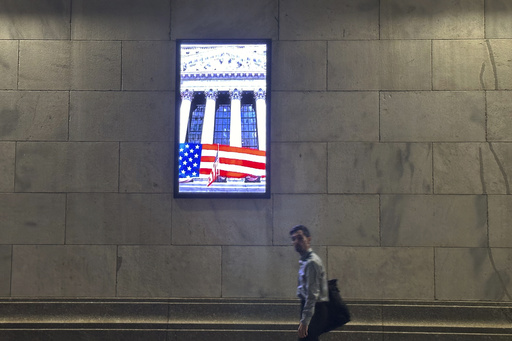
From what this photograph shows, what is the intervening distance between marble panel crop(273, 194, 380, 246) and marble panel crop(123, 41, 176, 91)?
2529 millimetres

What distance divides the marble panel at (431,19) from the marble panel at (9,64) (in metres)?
5.49

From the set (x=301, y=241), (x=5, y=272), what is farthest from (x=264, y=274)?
(x=5, y=272)

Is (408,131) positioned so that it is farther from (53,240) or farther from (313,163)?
(53,240)

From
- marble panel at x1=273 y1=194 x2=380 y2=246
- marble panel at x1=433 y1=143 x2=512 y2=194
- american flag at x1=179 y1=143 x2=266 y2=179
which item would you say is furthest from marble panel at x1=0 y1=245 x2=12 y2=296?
marble panel at x1=433 y1=143 x2=512 y2=194

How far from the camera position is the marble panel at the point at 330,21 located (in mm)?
9109

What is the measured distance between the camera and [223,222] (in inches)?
353

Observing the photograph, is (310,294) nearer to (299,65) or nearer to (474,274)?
(474,274)

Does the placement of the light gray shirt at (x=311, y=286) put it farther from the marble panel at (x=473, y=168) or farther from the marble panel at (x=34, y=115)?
the marble panel at (x=34, y=115)

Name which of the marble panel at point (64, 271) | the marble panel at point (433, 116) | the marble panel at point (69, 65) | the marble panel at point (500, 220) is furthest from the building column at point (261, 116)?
the marble panel at point (500, 220)

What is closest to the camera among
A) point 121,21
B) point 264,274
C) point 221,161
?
point 264,274

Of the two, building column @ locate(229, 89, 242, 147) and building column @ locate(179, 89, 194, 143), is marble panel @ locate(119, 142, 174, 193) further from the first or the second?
building column @ locate(229, 89, 242, 147)

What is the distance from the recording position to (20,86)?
9164 mm

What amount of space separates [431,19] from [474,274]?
12.4ft

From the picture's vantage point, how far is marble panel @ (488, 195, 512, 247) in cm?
879
